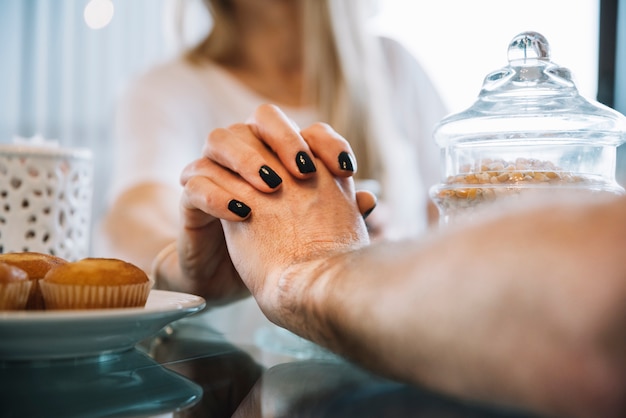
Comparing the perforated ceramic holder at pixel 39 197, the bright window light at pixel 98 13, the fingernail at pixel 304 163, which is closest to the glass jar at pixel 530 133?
the fingernail at pixel 304 163

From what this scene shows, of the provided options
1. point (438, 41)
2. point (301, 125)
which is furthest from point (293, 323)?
point (438, 41)

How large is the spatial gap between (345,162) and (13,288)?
0.28 meters

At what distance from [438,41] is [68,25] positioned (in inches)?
79.9

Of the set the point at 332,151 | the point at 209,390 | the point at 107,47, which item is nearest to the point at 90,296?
the point at 209,390

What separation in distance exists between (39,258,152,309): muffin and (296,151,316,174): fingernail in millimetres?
159

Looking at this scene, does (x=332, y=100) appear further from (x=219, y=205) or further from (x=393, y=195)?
(x=219, y=205)

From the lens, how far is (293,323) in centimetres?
41

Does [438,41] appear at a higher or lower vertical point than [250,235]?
higher

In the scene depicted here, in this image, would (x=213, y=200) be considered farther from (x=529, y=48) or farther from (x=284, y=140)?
(x=529, y=48)

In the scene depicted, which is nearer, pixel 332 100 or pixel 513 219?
pixel 513 219

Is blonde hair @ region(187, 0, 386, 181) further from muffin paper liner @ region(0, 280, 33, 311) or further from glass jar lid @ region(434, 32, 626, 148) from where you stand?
muffin paper liner @ region(0, 280, 33, 311)

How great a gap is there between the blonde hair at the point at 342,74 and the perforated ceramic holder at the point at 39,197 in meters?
1.04

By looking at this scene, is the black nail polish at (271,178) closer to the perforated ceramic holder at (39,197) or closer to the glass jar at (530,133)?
the glass jar at (530,133)

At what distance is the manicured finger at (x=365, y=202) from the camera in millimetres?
551
